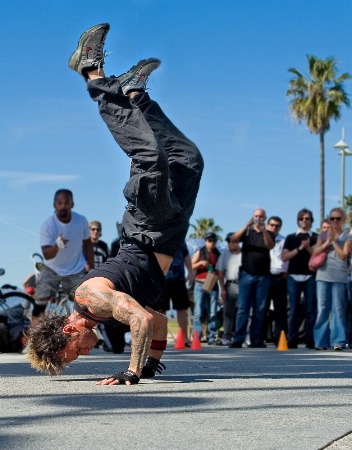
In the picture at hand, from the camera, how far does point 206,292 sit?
17.2 metres

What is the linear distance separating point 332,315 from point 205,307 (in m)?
3.55

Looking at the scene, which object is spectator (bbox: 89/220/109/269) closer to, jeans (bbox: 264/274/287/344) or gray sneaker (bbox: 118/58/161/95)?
jeans (bbox: 264/274/287/344)

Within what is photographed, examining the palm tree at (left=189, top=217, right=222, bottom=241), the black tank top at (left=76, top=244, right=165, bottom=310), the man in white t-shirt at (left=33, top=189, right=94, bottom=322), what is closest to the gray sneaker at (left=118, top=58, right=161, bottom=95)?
the black tank top at (left=76, top=244, right=165, bottom=310)

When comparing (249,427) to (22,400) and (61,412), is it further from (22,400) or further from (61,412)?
(22,400)

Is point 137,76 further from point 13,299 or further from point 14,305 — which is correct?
point 13,299

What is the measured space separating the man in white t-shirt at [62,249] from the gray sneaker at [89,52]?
5.38 metres

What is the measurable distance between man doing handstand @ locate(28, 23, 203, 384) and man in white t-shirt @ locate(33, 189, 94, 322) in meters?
5.16

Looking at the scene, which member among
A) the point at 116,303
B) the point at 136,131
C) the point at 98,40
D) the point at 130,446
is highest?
the point at 98,40

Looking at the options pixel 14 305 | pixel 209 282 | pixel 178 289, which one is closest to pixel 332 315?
pixel 178 289

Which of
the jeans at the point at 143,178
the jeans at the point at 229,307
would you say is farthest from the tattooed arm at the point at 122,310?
the jeans at the point at 229,307

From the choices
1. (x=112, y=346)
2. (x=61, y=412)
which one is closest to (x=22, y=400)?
(x=61, y=412)

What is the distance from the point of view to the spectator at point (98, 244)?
49.0 feet

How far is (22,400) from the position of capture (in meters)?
5.76

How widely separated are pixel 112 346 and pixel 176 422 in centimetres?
754
